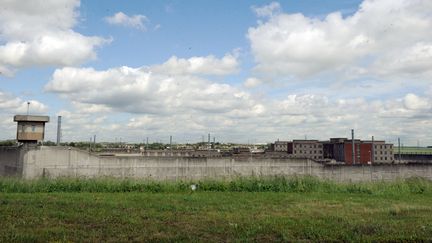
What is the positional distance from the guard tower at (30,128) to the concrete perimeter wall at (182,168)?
6.17 meters

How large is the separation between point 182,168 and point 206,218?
1688 centimetres

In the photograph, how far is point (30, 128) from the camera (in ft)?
99.8

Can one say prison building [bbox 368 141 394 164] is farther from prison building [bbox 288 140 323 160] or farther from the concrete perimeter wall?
the concrete perimeter wall

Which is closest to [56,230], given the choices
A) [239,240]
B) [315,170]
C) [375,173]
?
[239,240]

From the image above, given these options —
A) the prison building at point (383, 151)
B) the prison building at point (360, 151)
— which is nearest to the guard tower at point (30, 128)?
the prison building at point (360, 151)

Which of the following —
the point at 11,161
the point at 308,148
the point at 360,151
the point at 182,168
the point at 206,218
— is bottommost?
the point at 206,218

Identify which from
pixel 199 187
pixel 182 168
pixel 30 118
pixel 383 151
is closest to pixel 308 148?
pixel 383 151

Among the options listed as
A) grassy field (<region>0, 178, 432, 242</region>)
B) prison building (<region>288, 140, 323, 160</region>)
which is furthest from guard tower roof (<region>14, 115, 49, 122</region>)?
prison building (<region>288, 140, 323, 160</region>)

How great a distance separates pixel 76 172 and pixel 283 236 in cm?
1997

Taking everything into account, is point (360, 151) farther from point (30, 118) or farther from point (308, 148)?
point (30, 118)

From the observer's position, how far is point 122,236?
331 inches

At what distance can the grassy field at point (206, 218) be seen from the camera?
8.55 meters

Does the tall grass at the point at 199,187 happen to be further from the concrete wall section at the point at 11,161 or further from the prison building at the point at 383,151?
the prison building at the point at 383,151

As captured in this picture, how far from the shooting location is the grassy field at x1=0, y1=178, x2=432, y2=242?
28.0 ft
